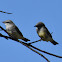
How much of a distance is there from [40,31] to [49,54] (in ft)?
7.84

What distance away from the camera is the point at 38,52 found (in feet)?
4.28

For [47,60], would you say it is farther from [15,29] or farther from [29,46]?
[15,29]


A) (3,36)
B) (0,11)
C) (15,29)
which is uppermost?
(15,29)

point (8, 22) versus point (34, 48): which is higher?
point (8, 22)

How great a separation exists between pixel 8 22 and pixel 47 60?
2.27 m

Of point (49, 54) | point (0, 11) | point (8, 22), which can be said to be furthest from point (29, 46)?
point (8, 22)

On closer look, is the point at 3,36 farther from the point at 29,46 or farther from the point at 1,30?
the point at 29,46

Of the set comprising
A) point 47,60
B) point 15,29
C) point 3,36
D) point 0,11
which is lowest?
point 47,60

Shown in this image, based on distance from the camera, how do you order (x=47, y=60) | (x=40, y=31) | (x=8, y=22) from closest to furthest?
(x=47, y=60) < (x=8, y=22) < (x=40, y=31)

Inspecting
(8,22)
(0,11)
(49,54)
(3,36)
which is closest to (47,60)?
(49,54)

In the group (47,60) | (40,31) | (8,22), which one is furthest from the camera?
(40,31)

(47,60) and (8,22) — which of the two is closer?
(47,60)

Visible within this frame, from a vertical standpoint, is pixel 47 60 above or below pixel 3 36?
below

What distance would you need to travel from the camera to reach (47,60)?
128cm
